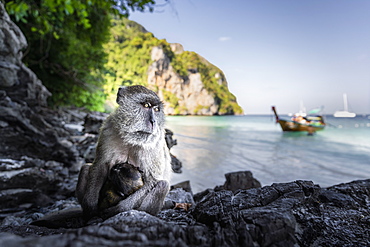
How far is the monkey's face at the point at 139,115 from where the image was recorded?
81.0 inches

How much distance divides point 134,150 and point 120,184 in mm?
339

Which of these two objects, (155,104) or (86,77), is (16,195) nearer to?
(155,104)

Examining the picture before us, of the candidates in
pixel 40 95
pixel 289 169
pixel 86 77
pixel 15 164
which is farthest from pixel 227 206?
pixel 86 77

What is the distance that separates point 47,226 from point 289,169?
496 inches

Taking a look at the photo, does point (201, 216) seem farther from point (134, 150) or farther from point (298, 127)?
point (298, 127)

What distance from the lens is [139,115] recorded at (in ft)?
6.81

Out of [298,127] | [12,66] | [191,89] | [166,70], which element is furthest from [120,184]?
[191,89]

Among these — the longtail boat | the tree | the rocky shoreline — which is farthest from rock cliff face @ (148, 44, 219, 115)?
the rocky shoreline

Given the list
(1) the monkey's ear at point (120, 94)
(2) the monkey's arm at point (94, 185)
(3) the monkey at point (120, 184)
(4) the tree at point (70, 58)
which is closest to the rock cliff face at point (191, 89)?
(4) the tree at point (70, 58)

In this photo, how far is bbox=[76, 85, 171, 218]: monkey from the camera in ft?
6.73

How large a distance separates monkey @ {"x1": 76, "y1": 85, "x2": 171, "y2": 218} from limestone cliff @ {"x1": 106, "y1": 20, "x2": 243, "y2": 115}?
15.7 feet

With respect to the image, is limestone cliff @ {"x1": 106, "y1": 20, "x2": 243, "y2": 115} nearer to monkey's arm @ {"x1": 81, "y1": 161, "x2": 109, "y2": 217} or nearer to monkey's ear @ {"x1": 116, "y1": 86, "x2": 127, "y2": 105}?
monkey's ear @ {"x1": 116, "y1": 86, "x2": 127, "y2": 105}

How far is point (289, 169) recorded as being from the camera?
1252 centimetres

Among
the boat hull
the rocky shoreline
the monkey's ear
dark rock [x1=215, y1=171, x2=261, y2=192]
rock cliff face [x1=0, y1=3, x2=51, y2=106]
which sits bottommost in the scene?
the boat hull
